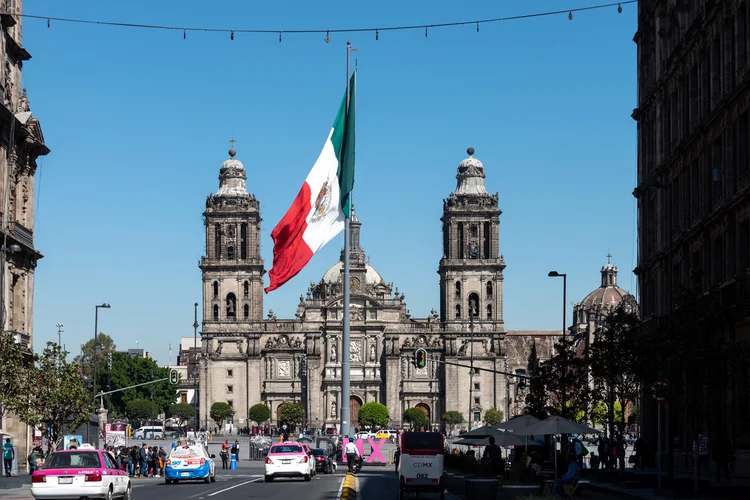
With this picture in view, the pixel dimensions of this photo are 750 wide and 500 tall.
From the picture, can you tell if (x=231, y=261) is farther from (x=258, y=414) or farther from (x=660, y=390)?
(x=660, y=390)

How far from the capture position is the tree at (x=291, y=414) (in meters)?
154

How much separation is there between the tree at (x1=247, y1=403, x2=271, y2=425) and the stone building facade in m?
4.12

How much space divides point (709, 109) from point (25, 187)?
27707 mm

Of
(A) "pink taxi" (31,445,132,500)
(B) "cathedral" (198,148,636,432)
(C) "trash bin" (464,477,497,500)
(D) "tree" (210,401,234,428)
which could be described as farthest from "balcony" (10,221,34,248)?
(D) "tree" (210,401,234,428)

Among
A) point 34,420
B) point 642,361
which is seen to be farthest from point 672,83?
point 34,420

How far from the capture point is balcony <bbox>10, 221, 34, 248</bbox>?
51.9 meters

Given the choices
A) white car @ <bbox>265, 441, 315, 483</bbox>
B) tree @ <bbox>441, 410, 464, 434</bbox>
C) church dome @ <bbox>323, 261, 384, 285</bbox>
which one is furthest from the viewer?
church dome @ <bbox>323, 261, 384, 285</bbox>

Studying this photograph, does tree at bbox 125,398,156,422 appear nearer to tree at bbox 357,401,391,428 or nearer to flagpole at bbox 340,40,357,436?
tree at bbox 357,401,391,428

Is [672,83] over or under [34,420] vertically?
over

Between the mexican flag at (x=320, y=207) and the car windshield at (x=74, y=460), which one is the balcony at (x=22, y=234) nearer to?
the mexican flag at (x=320, y=207)

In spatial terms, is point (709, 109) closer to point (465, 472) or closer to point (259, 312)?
point (465, 472)

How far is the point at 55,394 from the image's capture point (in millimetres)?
48438

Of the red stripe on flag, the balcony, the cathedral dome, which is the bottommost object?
the red stripe on flag

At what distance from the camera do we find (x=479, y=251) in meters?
158
